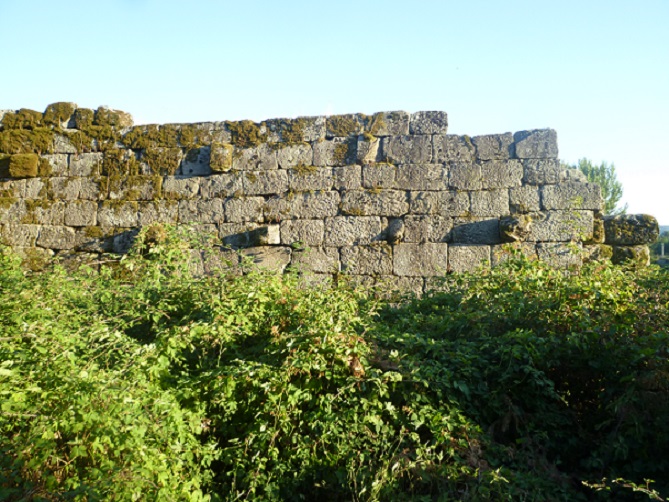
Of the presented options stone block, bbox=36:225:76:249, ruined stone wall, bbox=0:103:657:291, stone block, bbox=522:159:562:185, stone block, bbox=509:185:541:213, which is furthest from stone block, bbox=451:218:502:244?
stone block, bbox=36:225:76:249

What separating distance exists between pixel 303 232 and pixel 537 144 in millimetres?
3021

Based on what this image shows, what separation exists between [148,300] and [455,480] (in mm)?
2630

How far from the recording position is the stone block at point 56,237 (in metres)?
7.82

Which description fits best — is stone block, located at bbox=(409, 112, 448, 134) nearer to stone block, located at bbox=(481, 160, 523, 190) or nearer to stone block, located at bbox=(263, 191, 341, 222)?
stone block, located at bbox=(481, 160, 523, 190)

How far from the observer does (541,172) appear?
6.97 m

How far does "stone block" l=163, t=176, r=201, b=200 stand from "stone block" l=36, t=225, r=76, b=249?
1424 mm

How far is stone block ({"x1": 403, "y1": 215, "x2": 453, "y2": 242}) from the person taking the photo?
23.2 feet

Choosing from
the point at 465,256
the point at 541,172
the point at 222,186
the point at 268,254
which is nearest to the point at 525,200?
the point at 541,172

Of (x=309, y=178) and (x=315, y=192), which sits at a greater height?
(x=309, y=178)

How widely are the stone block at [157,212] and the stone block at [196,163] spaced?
442 millimetres

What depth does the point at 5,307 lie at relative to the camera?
4.29 meters

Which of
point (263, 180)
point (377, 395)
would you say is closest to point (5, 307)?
point (377, 395)

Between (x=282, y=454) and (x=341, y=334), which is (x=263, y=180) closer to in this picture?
(x=341, y=334)

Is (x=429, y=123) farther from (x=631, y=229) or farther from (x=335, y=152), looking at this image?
(x=631, y=229)
